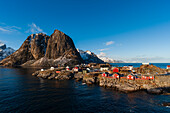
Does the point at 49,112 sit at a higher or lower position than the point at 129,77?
lower

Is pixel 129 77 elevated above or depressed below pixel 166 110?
above

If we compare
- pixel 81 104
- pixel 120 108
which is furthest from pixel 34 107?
pixel 120 108

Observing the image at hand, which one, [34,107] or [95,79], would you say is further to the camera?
[95,79]

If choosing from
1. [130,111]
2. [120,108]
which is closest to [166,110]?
→ [130,111]

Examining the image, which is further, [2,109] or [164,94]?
[164,94]

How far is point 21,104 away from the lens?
2770 centimetres

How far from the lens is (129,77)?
158ft

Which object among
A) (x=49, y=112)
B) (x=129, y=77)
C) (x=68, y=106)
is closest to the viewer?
(x=49, y=112)

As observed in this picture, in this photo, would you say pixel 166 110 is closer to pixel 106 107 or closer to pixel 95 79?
pixel 106 107

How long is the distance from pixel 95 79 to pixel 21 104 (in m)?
40.5

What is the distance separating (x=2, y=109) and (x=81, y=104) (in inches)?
851

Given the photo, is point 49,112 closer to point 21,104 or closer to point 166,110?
point 21,104

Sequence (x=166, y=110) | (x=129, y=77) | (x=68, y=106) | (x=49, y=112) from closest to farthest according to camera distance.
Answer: (x=49, y=112) < (x=166, y=110) < (x=68, y=106) < (x=129, y=77)

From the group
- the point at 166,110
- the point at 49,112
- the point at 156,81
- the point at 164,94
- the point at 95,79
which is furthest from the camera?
the point at 95,79
